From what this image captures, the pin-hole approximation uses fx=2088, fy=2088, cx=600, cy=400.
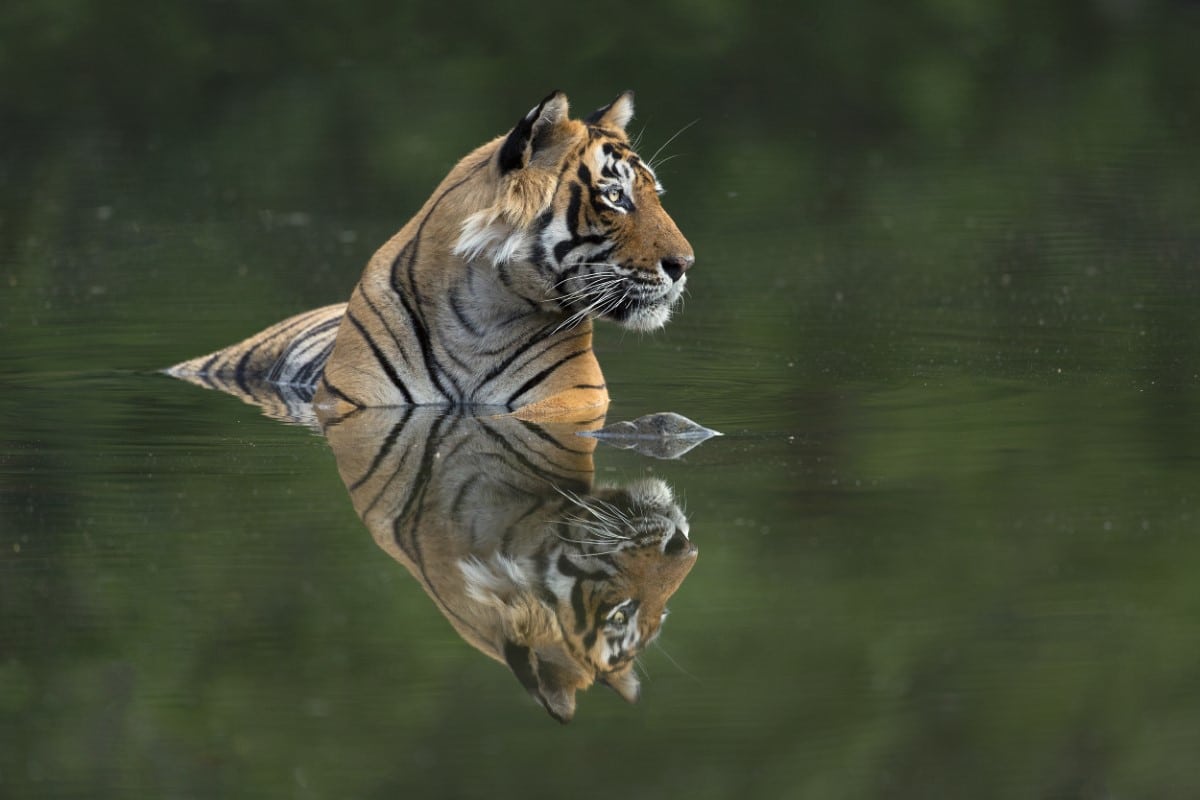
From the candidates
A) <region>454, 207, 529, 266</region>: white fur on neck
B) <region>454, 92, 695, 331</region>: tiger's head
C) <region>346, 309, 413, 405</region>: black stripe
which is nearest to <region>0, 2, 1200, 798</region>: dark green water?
<region>346, 309, 413, 405</region>: black stripe

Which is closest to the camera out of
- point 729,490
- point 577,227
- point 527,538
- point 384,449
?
point 527,538

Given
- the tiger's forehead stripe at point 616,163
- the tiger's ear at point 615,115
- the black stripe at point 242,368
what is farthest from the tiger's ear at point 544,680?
the black stripe at point 242,368

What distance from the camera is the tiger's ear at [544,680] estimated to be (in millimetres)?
2891

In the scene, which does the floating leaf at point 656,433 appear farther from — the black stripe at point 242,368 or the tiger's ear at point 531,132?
the black stripe at point 242,368

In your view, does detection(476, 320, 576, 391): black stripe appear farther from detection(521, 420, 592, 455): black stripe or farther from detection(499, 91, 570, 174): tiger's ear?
detection(499, 91, 570, 174): tiger's ear

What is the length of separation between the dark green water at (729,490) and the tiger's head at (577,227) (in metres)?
0.46

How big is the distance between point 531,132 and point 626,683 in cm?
243

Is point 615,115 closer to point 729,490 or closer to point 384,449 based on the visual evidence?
point 384,449

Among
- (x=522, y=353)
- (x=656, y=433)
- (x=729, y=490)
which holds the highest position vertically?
(x=729, y=490)

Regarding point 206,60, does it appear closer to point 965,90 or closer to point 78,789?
point 965,90

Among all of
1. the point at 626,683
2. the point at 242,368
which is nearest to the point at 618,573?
the point at 626,683

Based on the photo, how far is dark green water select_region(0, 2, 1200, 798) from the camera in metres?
2.75

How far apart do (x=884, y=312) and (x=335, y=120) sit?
7.14 metres

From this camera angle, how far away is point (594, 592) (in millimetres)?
3418
